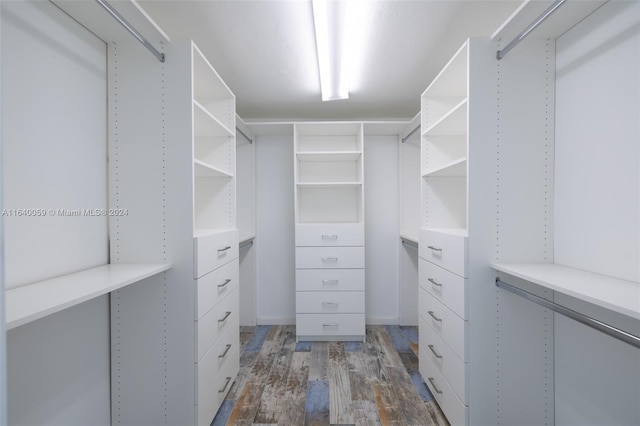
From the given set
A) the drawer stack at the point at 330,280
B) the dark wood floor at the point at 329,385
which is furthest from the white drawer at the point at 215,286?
the drawer stack at the point at 330,280

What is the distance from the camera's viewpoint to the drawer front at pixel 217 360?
4.70 feet

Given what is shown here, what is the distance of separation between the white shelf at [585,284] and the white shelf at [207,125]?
1.66m

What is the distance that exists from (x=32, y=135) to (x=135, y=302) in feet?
2.59

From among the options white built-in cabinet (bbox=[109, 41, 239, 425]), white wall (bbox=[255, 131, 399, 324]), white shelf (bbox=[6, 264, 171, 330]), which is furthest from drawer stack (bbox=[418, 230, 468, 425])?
white shelf (bbox=[6, 264, 171, 330])

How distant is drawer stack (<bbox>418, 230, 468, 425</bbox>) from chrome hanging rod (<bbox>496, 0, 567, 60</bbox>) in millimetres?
883

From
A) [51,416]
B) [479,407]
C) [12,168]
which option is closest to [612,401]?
[479,407]

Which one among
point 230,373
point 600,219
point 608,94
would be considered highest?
point 608,94

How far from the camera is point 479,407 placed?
4.58 ft

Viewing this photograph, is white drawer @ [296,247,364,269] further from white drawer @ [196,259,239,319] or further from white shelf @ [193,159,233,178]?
white shelf @ [193,159,233,178]

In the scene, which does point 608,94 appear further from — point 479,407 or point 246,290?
point 246,290

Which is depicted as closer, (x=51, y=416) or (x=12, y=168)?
(x=12, y=168)

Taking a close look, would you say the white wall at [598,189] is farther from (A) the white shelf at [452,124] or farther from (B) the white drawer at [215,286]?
(B) the white drawer at [215,286]

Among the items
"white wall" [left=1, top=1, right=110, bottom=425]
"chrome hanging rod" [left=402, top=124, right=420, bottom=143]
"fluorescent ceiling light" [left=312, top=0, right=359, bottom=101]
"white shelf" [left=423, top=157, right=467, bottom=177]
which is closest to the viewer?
"white wall" [left=1, top=1, right=110, bottom=425]

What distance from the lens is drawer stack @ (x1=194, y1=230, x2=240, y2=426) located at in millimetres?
1425
